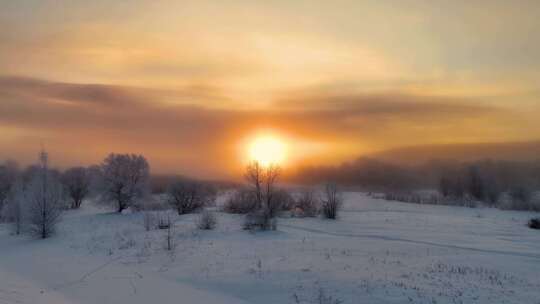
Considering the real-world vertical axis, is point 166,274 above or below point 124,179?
below

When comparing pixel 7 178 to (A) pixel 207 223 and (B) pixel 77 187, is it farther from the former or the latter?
(A) pixel 207 223

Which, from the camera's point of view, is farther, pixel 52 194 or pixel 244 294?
pixel 52 194

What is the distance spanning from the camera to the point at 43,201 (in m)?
46.7

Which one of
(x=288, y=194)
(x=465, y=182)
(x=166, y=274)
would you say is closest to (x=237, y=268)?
(x=166, y=274)

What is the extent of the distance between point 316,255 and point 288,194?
43.4 meters

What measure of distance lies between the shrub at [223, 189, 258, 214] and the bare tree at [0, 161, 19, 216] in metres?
36.4

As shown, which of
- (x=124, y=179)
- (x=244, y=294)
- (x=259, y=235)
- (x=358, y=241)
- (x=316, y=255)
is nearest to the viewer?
(x=244, y=294)

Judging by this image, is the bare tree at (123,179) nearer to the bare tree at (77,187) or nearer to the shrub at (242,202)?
the shrub at (242,202)

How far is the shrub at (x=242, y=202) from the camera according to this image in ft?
215

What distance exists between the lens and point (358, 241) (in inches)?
1355

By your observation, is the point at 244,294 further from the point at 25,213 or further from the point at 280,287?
the point at 25,213

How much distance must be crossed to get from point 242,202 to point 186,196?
1283 cm

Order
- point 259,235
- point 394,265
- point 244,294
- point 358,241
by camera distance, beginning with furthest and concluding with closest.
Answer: point 259,235 < point 358,241 < point 394,265 < point 244,294

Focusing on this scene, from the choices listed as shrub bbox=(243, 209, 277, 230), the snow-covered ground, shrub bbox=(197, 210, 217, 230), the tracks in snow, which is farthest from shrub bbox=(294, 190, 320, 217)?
shrub bbox=(197, 210, 217, 230)
